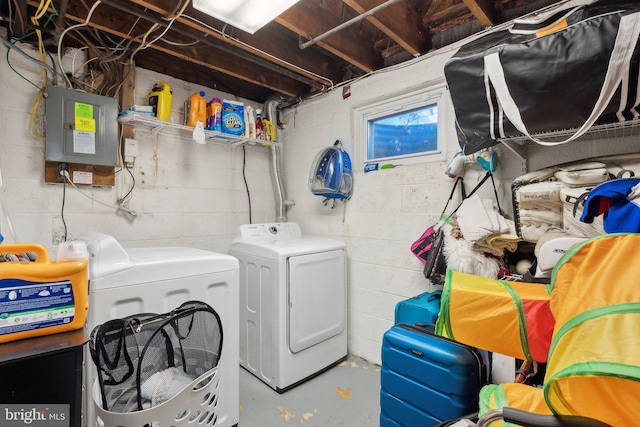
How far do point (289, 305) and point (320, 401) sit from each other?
0.70 meters

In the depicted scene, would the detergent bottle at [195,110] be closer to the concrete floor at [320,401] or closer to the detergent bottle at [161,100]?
the detergent bottle at [161,100]

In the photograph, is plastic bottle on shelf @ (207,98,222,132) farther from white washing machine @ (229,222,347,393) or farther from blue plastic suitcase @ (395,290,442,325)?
blue plastic suitcase @ (395,290,442,325)

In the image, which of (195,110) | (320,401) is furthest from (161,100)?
(320,401)

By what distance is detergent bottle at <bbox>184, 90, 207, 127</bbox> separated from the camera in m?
2.52

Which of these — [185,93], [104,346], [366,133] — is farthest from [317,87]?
[104,346]

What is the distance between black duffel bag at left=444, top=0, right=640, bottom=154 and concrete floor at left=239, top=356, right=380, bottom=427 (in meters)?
1.87

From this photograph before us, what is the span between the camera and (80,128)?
2.02 meters

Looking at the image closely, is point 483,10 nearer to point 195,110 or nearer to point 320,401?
point 195,110

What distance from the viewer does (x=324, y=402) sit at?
6.97ft

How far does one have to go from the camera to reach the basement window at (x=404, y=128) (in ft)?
7.51

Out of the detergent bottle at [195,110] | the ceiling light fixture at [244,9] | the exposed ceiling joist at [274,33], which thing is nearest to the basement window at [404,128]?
the exposed ceiling joist at [274,33]

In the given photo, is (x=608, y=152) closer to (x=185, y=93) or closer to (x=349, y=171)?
(x=349, y=171)

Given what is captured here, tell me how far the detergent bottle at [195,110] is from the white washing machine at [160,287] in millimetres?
1158

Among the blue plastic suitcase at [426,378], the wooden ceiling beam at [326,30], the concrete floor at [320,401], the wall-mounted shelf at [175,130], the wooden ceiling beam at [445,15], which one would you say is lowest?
the concrete floor at [320,401]
